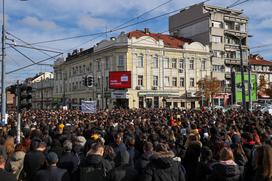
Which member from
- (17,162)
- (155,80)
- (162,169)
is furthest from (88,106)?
(155,80)

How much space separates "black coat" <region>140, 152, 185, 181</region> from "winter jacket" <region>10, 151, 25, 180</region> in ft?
9.38

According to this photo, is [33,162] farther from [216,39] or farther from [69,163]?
[216,39]

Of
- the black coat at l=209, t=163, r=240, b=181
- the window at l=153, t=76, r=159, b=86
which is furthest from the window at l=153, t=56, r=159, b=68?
the black coat at l=209, t=163, r=240, b=181

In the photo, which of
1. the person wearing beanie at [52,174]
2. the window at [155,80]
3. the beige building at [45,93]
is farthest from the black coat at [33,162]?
the beige building at [45,93]

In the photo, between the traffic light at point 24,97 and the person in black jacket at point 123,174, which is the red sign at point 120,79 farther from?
the person in black jacket at point 123,174

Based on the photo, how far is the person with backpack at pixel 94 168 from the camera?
643 centimetres

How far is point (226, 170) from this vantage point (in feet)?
18.8

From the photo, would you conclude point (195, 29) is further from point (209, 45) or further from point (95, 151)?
point (95, 151)

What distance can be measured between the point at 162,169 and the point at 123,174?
647mm

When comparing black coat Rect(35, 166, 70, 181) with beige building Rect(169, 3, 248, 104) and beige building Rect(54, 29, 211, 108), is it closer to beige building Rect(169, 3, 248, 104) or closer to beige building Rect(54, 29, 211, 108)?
beige building Rect(54, 29, 211, 108)

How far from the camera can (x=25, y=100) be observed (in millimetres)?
13891

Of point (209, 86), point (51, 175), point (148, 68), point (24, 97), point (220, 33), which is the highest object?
point (220, 33)

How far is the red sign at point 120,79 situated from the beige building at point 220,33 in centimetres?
1673

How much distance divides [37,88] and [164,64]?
5147 cm
